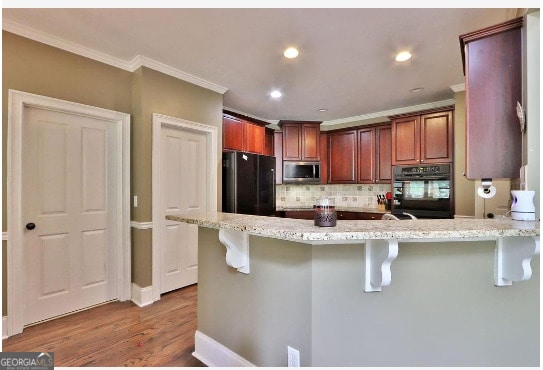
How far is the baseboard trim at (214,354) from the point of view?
159 centimetres

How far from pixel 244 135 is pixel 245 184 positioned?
2.88 ft

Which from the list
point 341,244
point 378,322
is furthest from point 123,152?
point 378,322

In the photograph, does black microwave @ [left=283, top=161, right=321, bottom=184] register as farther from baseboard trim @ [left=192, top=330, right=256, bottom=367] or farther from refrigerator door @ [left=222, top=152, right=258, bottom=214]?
baseboard trim @ [left=192, top=330, right=256, bottom=367]

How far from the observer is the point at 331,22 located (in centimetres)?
201

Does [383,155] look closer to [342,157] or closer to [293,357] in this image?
[342,157]

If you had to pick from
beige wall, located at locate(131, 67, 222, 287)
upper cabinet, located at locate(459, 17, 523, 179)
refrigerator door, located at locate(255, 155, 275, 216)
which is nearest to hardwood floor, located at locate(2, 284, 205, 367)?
beige wall, located at locate(131, 67, 222, 287)

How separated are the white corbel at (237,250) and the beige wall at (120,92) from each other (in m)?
1.56

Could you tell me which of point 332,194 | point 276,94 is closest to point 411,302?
point 276,94

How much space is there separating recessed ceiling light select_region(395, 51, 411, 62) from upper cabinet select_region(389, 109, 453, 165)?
1376mm

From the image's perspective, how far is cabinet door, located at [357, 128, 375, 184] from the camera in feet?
14.2

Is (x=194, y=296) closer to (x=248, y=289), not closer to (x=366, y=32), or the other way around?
(x=248, y=289)

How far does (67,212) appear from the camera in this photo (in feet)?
8.04

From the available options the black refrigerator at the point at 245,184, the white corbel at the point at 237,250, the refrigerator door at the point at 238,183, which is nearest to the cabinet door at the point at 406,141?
the black refrigerator at the point at 245,184

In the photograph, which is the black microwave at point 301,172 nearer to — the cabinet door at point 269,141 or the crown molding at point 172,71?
the cabinet door at point 269,141
